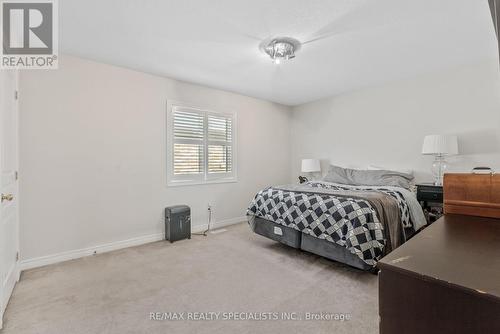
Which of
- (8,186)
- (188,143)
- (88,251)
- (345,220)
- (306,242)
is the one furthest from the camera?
(188,143)

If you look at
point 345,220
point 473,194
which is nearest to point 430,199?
point 345,220

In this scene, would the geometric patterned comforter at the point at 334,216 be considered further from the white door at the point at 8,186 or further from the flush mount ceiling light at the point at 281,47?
the white door at the point at 8,186

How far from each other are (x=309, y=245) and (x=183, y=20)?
2618mm

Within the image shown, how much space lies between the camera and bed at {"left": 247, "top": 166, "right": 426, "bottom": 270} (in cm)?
225

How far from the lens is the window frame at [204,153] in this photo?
3588 mm

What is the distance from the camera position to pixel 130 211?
323 centimetres

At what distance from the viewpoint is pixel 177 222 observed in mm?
3404

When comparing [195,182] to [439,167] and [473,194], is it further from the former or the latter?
[439,167]

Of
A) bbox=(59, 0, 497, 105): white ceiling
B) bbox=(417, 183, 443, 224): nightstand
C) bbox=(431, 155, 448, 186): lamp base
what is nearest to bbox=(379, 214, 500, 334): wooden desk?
bbox=(59, 0, 497, 105): white ceiling

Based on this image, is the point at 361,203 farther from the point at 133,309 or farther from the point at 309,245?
the point at 133,309

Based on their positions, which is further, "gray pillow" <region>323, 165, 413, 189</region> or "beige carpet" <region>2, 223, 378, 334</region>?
"gray pillow" <region>323, 165, 413, 189</region>

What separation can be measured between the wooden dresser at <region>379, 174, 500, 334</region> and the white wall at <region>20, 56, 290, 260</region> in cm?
324

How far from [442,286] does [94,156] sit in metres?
3.39

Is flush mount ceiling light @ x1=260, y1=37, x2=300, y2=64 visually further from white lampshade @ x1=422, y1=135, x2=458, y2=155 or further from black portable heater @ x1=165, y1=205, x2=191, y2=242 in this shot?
black portable heater @ x1=165, y1=205, x2=191, y2=242
